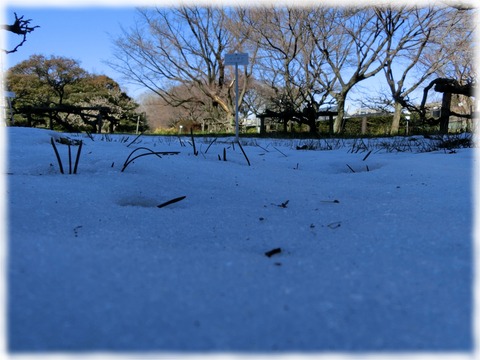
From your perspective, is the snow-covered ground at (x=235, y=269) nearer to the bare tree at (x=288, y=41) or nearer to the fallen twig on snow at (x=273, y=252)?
the fallen twig on snow at (x=273, y=252)

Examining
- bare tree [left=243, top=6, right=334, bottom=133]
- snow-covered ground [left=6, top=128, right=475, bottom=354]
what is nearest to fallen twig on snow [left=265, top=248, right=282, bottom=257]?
snow-covered ground [left=6, top=128, right=475, bottom=354]

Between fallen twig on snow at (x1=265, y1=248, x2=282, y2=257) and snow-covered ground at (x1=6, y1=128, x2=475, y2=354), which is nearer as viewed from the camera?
snow-covered ground at (x1=6, y1=128, x2=475, y2=354)

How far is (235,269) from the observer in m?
0.76

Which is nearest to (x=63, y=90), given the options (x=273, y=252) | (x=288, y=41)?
(x=288, y=41)

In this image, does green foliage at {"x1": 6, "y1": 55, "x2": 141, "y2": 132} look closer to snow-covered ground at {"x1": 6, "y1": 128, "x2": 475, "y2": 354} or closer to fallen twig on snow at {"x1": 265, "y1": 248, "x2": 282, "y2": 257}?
snow-covered ground at {"x1": 6, "y1": 128, "x2": 475, "y2": 354}

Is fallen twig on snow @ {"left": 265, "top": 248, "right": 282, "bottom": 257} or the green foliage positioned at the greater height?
the green foliage

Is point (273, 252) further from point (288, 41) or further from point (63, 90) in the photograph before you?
point (63, 90)

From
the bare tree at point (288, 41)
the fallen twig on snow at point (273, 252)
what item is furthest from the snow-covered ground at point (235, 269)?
the bare tree at point (288, 41)

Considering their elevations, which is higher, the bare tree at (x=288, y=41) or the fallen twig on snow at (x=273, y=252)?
the bare tree at (x=288, y=41)

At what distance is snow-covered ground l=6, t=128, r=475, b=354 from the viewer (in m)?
0.53

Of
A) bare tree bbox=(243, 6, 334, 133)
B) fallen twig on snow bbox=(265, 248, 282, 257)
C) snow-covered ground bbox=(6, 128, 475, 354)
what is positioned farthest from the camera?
bare tree bbox=(243, 6, 334, 133)

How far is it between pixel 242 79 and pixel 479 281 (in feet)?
66.7

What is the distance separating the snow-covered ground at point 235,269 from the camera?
1.75ft

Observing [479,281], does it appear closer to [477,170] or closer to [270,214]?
[270,214]
